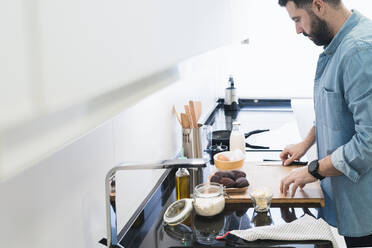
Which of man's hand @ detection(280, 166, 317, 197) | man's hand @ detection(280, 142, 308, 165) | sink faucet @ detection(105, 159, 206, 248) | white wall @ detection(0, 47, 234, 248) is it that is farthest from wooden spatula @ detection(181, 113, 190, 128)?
sink faucet @ detection(105, 159, 206, 248)

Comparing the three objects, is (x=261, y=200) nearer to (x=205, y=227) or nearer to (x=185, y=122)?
(x=205, y=227)

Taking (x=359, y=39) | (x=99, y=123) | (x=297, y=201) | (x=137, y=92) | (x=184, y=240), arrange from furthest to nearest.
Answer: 1. (x=297, y=201)
2. (x=359, y=39)
3. (x=184, y=240)
4. (x=137, y=92)
5. (x=99, y=123)

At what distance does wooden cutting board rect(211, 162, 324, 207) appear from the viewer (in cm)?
169

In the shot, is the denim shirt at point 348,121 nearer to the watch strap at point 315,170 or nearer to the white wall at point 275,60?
the watch strap at point 315,170

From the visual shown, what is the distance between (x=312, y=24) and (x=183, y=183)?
0.89m

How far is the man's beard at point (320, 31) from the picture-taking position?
1798 mm

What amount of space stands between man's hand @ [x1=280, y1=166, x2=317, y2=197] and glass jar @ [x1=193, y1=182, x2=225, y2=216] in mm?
300

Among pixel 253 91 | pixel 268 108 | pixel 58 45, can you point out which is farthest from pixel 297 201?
pixel 253 91

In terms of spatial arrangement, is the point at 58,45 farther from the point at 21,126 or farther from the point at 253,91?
the point at 253,91

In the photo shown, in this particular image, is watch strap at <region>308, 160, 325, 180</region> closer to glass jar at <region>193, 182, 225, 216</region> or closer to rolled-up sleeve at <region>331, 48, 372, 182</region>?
rolled-up sleeve at <region>331, 48, 372, 182</region>

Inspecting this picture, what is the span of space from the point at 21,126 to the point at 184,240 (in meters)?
1.17

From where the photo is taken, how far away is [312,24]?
5.97 ft

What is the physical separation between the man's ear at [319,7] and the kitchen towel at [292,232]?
87 cm

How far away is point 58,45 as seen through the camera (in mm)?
312
